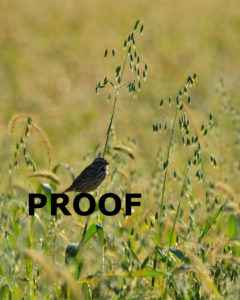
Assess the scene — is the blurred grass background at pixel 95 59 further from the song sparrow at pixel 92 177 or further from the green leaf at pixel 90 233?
the green leaf at pixel 90 233

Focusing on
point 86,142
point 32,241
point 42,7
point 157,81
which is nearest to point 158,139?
point 86,142

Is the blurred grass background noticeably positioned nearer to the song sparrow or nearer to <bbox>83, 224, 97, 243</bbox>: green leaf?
the song sparrow

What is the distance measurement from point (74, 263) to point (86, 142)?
7.57 metres

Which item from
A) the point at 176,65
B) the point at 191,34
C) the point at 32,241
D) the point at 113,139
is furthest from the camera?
the point at 191,34

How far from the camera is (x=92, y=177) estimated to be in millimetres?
4535

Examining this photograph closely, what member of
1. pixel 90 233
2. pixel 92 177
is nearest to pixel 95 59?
pixel 92 177

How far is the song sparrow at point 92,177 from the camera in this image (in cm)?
455

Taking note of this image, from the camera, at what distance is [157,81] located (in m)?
15.4

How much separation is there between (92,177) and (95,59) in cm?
1228

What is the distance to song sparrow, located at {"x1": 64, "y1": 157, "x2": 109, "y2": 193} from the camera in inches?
179

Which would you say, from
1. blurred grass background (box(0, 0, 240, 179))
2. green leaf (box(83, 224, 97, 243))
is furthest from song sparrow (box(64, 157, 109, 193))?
blurred grass background (box(0, 0, 240, 179))

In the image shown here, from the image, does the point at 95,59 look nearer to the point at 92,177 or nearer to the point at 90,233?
the point at 92,177

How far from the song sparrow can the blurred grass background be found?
5.07 meters

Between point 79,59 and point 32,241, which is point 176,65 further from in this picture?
point 32,241
